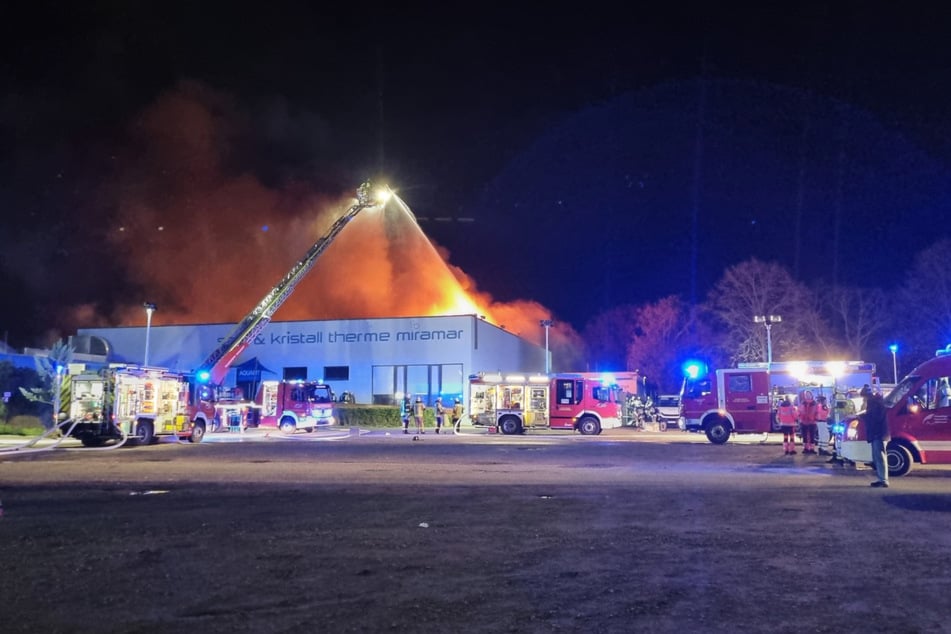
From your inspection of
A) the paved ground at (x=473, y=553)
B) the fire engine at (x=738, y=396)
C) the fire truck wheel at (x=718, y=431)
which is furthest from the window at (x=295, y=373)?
the paved ground at (x=473, y=553)

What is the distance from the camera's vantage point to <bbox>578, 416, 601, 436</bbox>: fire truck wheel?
3055 cm

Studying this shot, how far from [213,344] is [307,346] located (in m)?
7.47

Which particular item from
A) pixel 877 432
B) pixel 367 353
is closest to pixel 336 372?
pixel 367 353

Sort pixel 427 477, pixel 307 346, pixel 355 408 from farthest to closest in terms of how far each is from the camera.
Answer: pixel 307 346 → pixel 355 408 → pixel 427 477

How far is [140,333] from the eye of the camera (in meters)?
56.1

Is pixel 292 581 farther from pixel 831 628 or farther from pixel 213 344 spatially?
pixel 213 344

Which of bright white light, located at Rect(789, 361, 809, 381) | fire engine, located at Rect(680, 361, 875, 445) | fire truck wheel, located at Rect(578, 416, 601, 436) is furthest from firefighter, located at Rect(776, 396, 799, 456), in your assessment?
fire truck wheel, located at Rect(578, 416, 601, 436)

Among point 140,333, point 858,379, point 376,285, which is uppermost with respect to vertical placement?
point 376,285

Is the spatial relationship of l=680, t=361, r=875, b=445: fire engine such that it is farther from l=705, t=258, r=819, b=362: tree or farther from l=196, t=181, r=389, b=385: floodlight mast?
l=705, t=258, r=819, b=362: tree

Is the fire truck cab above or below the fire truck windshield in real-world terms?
below

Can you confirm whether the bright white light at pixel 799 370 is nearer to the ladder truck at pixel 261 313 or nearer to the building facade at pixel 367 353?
the ladder truck at pixel 261 313

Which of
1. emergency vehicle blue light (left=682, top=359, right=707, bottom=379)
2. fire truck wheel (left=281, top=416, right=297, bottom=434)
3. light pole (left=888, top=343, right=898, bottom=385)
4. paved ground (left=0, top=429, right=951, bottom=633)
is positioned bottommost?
fire truck wheel (left=281, top=416, right=297, bottom=434)

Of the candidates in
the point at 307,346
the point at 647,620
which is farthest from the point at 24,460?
the point at 307,346

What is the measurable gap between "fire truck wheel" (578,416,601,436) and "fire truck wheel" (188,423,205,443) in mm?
14701
